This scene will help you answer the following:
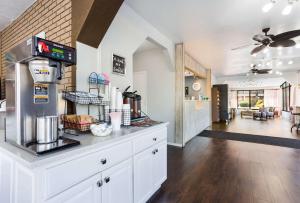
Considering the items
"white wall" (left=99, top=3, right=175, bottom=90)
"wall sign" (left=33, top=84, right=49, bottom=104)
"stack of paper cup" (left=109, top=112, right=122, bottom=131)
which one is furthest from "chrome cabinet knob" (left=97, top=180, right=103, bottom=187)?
"white wall" (left=99, top=3, right=175, bottom=90)

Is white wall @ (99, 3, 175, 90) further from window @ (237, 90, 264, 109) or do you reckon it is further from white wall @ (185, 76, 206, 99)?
window @ (237, 90, 264, 109)

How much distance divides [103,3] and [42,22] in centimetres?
113

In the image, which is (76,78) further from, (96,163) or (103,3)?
(96,163)

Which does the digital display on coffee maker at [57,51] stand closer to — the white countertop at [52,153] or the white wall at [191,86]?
the white countertop at [52,153]

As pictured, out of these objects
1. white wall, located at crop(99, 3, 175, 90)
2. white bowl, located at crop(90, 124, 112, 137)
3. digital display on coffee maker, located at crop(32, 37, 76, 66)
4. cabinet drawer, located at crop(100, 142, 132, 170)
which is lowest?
cabinet drawer, located at crop(100, 142, 132, 170)

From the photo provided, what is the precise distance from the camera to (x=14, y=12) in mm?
2654

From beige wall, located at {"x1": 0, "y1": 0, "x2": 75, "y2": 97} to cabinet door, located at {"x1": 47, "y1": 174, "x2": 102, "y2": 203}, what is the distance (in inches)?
43.0

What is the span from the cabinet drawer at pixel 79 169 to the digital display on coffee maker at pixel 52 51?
27.8 inches

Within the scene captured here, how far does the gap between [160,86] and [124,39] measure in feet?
6.89

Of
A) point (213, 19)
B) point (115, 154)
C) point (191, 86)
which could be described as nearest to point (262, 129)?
point (191, 86)

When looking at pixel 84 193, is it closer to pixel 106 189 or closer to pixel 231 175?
pixel 106 189

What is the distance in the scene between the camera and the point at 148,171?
1.82 meters

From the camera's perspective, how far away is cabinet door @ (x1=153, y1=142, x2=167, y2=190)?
1953mm

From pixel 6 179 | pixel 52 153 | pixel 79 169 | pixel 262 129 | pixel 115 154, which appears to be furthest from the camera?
pixel 262 129
